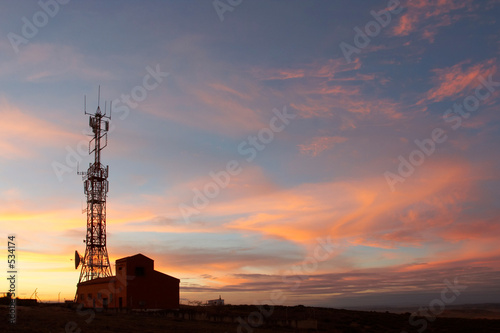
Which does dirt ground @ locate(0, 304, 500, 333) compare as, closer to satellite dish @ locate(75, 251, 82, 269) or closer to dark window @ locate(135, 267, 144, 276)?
dark window @ locate(135, 267, 144, 276)

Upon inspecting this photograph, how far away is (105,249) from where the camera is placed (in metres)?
62.6

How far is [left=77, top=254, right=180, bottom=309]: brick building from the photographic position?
1987 inches

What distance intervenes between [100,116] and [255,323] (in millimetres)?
41621

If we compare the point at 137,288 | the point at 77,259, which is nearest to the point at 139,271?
the point at 137,288

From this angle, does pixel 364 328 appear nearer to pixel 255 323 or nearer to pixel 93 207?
pixel 255 323

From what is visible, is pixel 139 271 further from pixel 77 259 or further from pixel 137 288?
pixel 77 259

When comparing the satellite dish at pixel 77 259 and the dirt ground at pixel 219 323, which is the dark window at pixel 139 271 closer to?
the dirt ground at pixel 219 323

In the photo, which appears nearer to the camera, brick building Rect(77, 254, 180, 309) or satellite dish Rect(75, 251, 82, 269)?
brick building Rect(77, 254, 180, 309)

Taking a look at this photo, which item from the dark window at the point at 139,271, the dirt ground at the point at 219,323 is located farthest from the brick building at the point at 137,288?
the dirt ground at the point at 219,323

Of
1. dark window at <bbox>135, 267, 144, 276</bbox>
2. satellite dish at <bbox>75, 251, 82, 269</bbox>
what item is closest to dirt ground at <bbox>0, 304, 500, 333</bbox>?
dark window at <bbox>135, 267, 144, 276</bbox>

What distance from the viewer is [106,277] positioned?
54.4 metres

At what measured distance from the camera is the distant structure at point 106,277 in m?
50.8

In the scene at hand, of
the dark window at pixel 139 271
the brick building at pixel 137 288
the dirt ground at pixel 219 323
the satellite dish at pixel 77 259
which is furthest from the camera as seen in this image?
the satellite dish at pixel 77 259

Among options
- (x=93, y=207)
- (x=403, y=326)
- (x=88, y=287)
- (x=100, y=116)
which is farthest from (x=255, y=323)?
(x=100, y=116)
